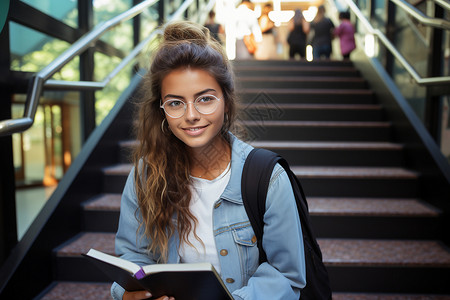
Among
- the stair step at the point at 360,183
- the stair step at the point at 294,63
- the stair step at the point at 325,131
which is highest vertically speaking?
the stair step at the point at 294,63

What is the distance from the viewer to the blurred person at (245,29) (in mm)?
6965

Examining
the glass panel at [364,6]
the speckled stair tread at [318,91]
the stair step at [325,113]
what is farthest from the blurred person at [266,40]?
the stair step at [325,113]

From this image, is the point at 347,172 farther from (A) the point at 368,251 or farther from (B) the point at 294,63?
(B) the point at 294,63

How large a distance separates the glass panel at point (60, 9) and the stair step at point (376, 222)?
213 centimetres

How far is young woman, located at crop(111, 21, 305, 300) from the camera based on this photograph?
0.92 m

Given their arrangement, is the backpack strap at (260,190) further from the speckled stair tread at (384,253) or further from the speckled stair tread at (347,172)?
the speckled stair tread at (347,172)

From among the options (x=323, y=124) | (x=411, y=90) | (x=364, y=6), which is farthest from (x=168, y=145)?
(x=364, y=6)

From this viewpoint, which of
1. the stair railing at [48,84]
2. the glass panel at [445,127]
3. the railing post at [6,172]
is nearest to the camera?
the stair railing at [48,84]

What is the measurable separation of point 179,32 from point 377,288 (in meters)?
1.69

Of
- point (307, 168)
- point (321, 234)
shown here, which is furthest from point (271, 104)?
point (321, 234)

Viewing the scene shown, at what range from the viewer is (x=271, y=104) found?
3.54m

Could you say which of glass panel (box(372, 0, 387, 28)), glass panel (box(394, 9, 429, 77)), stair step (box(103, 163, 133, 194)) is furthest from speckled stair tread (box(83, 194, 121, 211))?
glass panel (box(372, 0, 387, 28))

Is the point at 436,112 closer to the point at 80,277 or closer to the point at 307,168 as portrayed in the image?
the point at 307,168

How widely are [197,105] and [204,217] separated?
335 mm
